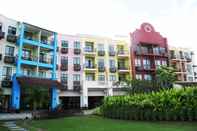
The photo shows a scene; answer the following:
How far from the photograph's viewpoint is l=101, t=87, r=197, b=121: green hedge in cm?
1603

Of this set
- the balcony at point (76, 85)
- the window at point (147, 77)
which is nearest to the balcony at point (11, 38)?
the balcony at point (76, 85)

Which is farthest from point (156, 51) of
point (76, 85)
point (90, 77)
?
point (76, 85)

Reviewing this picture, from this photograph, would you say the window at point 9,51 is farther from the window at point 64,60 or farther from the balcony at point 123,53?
the balcony at point 123,53

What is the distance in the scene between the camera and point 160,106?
1792 centimetres

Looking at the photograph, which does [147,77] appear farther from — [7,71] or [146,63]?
[7,71]

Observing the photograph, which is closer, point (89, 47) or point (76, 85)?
point (76, 85)

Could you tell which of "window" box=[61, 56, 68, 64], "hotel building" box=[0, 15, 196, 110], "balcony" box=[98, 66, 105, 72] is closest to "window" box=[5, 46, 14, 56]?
"hotel building" box=[0, 15, 196, 110]

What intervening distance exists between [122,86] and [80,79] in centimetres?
724

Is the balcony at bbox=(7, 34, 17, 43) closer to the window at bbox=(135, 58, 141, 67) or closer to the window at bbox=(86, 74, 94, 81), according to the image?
the window at bbox=(86, 74, 94, 81)

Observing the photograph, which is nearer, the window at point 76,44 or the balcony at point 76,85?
the balcony at point 76,85

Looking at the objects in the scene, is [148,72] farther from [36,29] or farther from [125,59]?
[36,29]

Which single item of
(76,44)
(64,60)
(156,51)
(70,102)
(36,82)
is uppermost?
(76,44)

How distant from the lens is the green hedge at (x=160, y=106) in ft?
52.6

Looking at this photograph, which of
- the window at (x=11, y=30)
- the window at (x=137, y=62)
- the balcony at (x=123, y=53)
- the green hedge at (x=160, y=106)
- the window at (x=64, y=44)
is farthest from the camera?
the window at (x=137, y=62)
